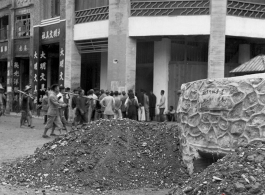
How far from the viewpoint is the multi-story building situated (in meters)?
17.2

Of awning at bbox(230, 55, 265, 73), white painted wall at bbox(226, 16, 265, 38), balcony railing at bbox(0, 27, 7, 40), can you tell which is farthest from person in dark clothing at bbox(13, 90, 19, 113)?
awning at bbox(230, 55, 265, 73)

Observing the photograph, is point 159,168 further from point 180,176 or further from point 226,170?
point 226,170

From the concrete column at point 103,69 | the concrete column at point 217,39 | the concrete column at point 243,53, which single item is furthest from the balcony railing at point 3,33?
the concrete column at point 217,39

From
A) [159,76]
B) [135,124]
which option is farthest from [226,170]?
[159,76]

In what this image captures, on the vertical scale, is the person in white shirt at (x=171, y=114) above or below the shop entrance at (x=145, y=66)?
below

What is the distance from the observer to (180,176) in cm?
751

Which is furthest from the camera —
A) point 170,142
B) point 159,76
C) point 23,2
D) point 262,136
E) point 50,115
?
point 23,2

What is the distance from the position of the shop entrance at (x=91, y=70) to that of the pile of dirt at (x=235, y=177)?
17.8m

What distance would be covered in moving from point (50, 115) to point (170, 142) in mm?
5517

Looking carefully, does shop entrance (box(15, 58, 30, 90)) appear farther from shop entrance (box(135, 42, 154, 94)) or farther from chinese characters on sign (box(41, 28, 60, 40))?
shop entrance (box(135, 42, 154, 94))

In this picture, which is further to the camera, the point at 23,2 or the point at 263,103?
the point at 23,2

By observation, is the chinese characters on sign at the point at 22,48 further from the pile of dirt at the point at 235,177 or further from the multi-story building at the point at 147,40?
the pile of dirt at the point at 235,177

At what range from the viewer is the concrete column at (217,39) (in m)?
16.9

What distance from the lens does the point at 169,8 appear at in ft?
57.3
